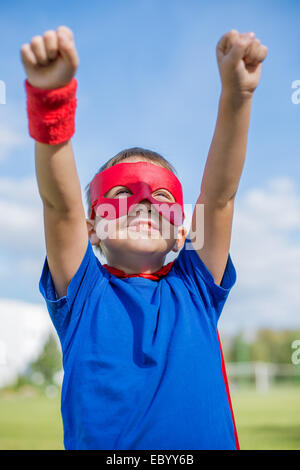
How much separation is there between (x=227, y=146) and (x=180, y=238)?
63 cm

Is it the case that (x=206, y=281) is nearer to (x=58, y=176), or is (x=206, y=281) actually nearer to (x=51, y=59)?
(x=58, y=176)

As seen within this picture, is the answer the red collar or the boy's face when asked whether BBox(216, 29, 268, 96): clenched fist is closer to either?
the boy's face

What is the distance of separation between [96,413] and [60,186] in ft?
2.63

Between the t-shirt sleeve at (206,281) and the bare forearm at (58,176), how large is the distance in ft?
1.88

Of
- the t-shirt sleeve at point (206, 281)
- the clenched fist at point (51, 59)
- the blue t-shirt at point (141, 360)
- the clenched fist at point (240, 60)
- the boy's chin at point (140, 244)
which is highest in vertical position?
the clenched fist at point (240, 60)

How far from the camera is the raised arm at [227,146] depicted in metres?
1.64

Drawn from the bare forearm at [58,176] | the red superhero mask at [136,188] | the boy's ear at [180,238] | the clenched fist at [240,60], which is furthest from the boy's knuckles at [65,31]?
the boy's ear at [180,238]

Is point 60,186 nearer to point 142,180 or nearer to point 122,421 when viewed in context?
point 142,180

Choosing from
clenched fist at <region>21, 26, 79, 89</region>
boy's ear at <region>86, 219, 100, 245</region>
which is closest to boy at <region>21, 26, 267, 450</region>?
clenched fist at <region>21, 26, 79, 89</region>

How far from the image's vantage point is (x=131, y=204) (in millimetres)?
2082

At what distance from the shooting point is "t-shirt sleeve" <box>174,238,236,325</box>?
2029mm

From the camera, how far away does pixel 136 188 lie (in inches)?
83.4

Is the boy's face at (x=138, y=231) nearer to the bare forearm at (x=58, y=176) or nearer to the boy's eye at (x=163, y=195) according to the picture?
the boy's eye at (x=163, y=195)
